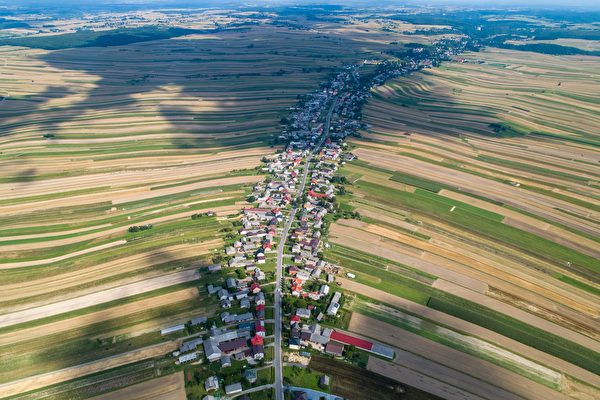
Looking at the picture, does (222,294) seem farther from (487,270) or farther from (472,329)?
(487,270)

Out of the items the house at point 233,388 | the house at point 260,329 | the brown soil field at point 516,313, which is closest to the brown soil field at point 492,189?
the brown soil field at point 516,313

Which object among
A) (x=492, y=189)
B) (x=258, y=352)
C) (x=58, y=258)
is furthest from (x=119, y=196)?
(x=492, y=189)

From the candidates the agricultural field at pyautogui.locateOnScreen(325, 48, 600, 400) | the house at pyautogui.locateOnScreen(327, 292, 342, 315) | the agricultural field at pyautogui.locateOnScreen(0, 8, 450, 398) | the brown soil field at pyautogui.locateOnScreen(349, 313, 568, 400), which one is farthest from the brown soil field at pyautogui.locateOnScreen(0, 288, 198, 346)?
the brown soil field at pyautogui.locateOnScreen(349, 313, 568, 400)

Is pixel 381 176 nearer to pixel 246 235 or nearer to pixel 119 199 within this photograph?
pixel 246 235

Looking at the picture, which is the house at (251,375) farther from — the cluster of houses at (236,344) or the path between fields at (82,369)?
the path between fields at (82,369)

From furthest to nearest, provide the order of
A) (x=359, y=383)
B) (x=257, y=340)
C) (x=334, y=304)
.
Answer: (x=334, y=304) < (x=257, y=340) < (x=359, y=383)

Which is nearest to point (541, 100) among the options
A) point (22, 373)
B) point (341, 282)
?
point (341, 282)
